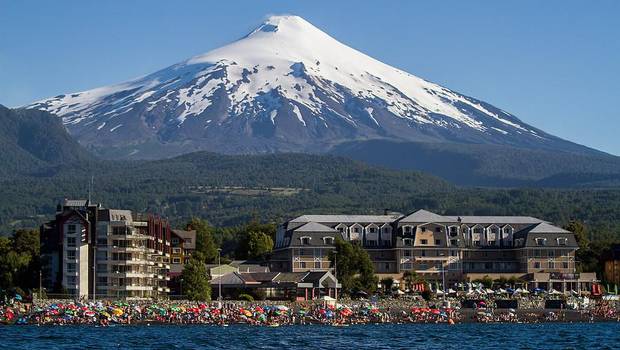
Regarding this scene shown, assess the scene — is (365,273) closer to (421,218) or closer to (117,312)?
(421,218)

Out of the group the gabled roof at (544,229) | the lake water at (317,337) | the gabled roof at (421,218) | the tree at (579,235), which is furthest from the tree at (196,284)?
the tree at (579,235)

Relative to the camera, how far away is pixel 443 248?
146750mm

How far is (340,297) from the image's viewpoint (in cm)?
13012

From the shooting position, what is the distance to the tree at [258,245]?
155000 mm

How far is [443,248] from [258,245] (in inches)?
842

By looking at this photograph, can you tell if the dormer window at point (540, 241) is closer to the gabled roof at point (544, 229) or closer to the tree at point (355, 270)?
the gabled roof at point (544, 229)

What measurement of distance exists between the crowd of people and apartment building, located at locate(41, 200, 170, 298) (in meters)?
4.01

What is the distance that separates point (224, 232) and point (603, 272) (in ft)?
185

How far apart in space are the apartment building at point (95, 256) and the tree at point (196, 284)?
4011mm

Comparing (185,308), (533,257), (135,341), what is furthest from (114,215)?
(533,257)

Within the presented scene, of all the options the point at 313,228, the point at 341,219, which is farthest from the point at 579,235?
the point at 313,228

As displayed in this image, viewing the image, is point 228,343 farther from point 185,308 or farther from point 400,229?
point 400,229

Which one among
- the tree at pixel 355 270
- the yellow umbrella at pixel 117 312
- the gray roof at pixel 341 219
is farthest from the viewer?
the gray roof at pixel 341 219

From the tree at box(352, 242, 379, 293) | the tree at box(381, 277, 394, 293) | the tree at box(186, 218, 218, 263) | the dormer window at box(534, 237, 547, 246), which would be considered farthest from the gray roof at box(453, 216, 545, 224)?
the tree at box(186, 218, 218, 263)
